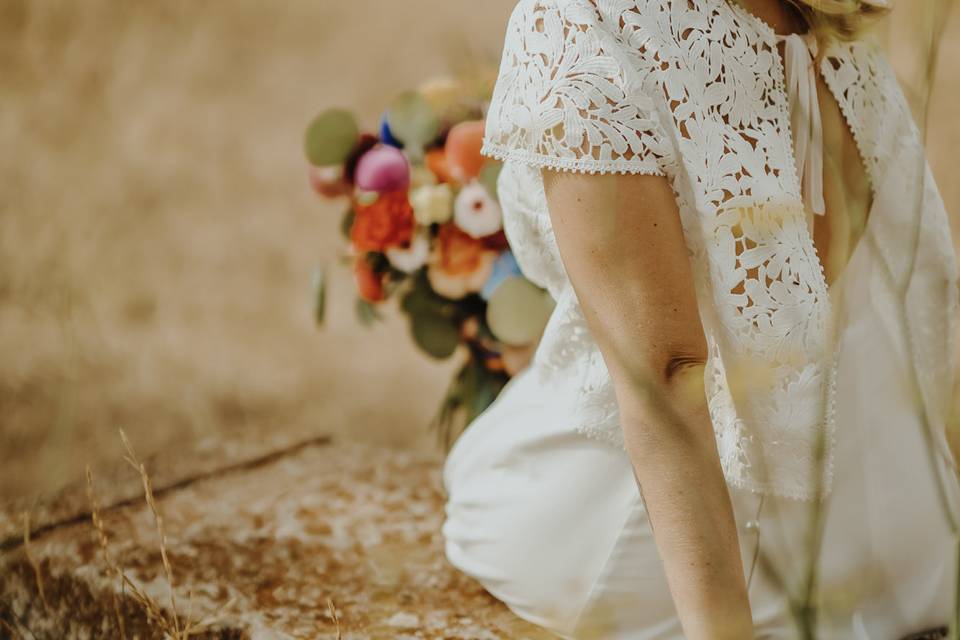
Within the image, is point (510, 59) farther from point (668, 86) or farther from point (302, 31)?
point (302, 31)

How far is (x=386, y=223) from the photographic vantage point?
1.62 m

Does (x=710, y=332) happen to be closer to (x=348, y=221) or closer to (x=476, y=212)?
(x=476, y=212)

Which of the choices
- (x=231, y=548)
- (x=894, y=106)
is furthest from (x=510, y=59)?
(x=231, y=548)

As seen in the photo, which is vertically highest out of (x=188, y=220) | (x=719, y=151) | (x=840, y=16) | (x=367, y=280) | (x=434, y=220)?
(x=840, y=16)

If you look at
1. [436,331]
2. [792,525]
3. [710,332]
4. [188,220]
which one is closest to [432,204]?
[436,331]

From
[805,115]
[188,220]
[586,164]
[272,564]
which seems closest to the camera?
[586,164]

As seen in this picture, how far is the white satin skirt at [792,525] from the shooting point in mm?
1191

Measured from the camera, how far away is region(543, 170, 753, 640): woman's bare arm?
944 millimetres

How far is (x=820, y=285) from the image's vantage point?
1.05m

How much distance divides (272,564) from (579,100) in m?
0.91

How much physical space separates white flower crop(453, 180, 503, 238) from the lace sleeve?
0.57m

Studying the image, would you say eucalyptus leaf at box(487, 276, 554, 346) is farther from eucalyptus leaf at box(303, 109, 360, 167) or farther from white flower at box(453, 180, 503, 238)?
eucalyptus leaf at box(303, 109, 360, 167)

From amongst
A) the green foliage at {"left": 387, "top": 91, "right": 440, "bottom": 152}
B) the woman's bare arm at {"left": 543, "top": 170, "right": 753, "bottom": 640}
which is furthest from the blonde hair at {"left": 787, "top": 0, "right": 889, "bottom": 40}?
the green foliage at {"left": 387, "top": 91, "right": 440, "bottom": 152}

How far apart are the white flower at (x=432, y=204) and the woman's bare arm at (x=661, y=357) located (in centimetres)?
64
